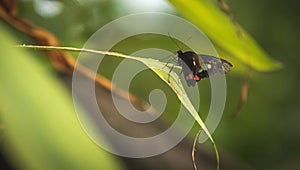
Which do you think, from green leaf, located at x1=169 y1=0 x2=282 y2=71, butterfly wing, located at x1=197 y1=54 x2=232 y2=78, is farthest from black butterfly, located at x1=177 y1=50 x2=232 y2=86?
green leaf, located at x1=169 y1=0 x2=282 y2=71

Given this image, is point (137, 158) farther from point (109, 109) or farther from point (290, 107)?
point (290, 107)

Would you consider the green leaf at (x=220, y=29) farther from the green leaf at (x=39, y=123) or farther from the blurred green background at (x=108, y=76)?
the green leaf at (x=39, y=123)

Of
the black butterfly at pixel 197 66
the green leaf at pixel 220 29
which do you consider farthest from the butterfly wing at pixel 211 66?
the green leaf at pixel 220 29

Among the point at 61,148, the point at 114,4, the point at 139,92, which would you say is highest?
the point at 114,4

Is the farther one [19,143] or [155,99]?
[155,99]

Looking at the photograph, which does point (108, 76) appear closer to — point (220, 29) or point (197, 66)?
point (220, 29)

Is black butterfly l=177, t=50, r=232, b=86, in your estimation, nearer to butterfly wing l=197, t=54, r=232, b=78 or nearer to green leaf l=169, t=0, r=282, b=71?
butterfly wing l=197, t=54, r=232, b=78

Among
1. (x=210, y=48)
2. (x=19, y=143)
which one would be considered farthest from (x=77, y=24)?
(x=19, y=143)

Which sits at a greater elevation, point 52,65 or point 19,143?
point 52,65
